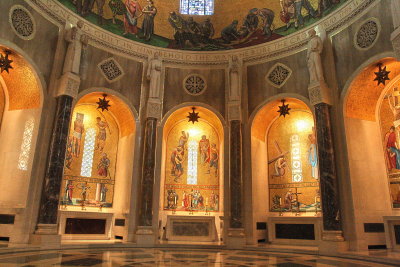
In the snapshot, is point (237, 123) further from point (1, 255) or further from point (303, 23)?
point (1, 255)

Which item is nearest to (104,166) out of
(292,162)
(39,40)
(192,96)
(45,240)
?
(45,240)

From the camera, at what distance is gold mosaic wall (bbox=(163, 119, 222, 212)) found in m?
17.2

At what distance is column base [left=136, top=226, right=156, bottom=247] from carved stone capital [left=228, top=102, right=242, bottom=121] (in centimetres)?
647

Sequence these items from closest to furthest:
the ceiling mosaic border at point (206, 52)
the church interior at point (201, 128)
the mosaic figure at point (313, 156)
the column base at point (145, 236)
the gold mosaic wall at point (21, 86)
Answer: the church interior at point (201, 128)
the gold mosaic wall at point (21, 86)
the ceiling mosaic border at point (206, 52)
the column base at point (145, 236)
the mosaic figure at point (313, 156)

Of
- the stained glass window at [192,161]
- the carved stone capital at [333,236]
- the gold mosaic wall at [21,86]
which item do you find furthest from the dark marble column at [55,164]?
the carved stone capital at [333,236]

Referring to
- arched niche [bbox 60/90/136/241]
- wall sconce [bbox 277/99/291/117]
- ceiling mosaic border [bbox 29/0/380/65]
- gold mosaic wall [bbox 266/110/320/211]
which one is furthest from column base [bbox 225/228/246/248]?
ceiling mosaic border [bbox 29/0/380/65]

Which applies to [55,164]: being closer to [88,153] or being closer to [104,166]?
[88,153]

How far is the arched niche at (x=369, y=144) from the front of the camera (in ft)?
41.7

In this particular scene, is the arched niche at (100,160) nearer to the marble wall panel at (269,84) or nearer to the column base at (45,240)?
the column base at (45,240)

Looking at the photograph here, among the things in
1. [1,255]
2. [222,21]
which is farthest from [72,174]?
[222,21]

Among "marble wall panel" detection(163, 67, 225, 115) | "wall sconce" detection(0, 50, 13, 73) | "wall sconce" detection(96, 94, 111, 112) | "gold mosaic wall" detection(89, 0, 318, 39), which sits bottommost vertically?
"wall sconce" detection(96, 94, 111, 112)

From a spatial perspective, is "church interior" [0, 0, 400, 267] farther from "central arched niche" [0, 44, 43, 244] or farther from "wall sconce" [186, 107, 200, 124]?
"wall sconce" [186, 107, 200, 124]

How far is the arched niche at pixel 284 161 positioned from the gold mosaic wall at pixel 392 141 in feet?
10.1

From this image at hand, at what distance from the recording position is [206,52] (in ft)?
58.6
